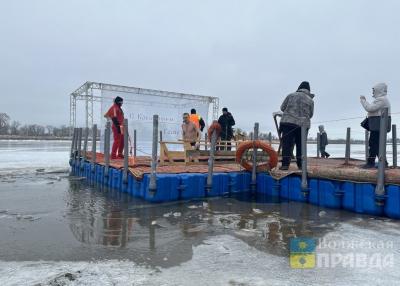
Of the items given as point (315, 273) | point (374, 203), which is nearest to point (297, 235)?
point (315, 273)

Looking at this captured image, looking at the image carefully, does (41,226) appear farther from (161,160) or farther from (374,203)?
(374,203)

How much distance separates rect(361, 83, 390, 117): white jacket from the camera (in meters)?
6.78

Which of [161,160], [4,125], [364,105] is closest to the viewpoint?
[364,105]

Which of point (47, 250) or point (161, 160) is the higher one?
point (161, 160)

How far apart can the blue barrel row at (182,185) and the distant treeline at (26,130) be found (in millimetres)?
89438

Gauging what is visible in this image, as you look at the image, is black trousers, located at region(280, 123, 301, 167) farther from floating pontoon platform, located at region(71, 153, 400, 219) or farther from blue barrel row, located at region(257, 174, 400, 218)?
blue barrel row, located at region(257, 174, 400, 218)

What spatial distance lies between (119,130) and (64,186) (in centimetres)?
230

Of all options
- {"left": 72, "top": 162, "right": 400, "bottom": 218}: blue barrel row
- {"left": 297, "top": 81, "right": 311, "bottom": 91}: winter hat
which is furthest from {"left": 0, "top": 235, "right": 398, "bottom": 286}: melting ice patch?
{"left": 297, "top": 81, "right": 311, "bottom": 91}: winter hat

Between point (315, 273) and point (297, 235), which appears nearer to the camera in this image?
point (315, 273)

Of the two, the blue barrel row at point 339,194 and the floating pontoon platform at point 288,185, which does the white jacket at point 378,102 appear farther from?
the blue barrel row at point 339,194

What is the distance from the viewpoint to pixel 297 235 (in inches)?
197

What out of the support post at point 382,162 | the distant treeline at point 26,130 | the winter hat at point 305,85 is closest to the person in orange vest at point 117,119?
the winter hat at point 305,85

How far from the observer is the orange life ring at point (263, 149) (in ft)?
26.5

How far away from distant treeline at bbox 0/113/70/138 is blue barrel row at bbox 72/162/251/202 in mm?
89438
